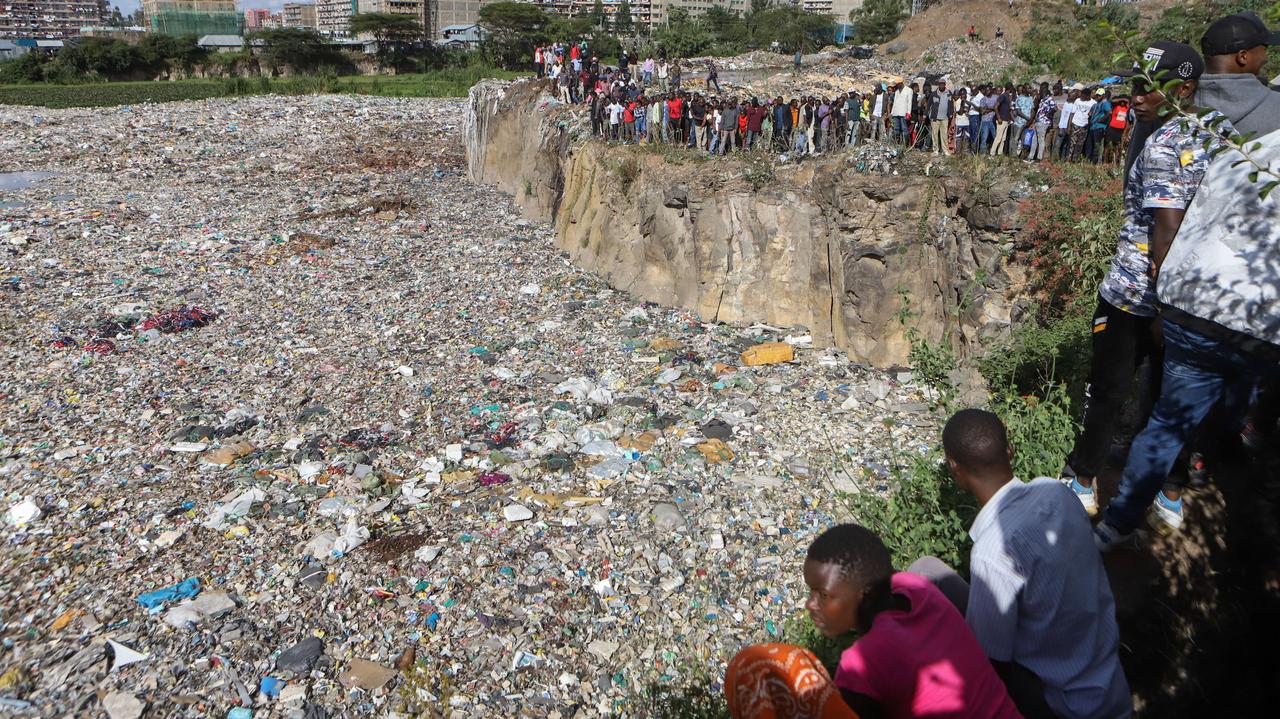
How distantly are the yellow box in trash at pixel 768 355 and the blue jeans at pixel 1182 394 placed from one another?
213 inches

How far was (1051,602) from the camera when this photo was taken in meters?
1.91

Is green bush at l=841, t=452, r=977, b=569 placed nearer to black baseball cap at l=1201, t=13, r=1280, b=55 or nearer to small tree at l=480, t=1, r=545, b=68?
black baseball cap at l=1201, t=13, r=1280, b=55

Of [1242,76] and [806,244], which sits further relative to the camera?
[806,244]

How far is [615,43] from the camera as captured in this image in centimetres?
4594

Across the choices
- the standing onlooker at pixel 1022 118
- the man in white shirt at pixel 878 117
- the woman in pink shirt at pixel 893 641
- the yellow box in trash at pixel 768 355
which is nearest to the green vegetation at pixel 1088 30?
the standing onlooker at pixel 1022 118

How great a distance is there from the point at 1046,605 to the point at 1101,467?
5.50 ft

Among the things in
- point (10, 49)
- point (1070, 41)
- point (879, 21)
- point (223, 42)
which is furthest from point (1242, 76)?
point (10, 49)

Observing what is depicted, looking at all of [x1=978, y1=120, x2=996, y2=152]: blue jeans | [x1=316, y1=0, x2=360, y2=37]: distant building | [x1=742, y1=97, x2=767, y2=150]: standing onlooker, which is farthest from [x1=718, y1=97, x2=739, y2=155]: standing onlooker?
[x1=316, y1=0, x2=360, y2=37]: distant building

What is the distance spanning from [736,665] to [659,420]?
4.91 metres

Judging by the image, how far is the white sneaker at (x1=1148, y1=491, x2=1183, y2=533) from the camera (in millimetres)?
3000

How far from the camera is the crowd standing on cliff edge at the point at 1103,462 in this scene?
1.85 meters

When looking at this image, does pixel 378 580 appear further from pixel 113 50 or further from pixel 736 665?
pixel 113 50

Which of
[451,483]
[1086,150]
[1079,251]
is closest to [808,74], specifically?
[1086,150]

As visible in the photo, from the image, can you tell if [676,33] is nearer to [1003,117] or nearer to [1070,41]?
[1070,41]
